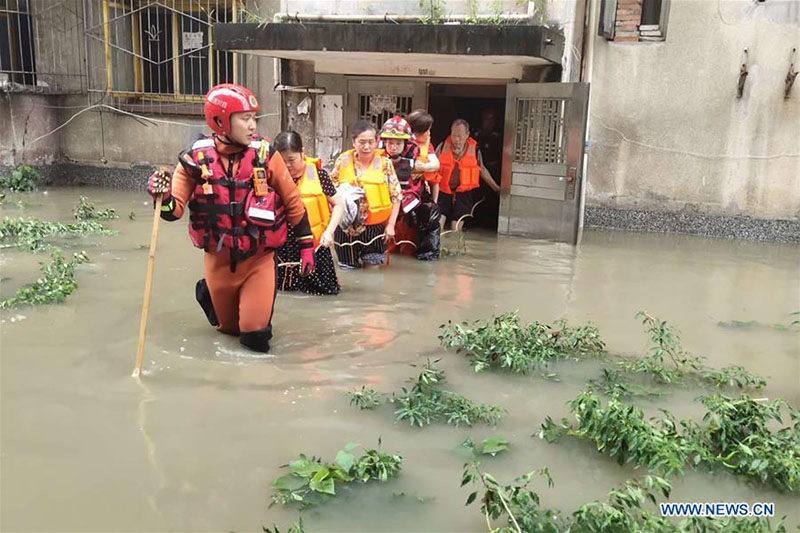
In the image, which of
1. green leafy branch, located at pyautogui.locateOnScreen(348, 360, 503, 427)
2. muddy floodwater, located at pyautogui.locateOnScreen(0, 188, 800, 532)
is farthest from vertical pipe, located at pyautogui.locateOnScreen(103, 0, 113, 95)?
green leafy branch, located at pyautogui.locateOnScreen(348, 360, 503, 427)

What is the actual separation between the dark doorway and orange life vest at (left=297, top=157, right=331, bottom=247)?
191 inches

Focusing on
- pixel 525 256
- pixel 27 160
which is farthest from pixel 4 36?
pixel 525 256

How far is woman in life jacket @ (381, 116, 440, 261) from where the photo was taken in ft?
25.8

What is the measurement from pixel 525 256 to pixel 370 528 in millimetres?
5973

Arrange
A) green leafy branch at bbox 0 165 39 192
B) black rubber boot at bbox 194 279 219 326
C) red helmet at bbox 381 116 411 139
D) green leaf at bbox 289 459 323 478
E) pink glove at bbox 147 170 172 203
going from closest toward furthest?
green leaf at bbox 289 459 323 478 < pink glove at bbox 147 170 172 203 < black rubber boot at bbox 194 279 219 326 < red helmet at bbox 381 116 411 139 < green leafy branch at bbox 0 165 39 192

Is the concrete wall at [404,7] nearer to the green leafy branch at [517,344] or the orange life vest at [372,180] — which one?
the orange life vest at [372,180]

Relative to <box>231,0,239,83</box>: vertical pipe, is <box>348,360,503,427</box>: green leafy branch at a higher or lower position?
lower

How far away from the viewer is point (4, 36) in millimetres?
12219

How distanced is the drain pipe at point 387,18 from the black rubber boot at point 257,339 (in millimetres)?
5553

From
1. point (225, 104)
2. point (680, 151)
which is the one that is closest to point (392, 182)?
point (225, 104)

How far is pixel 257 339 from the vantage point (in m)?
5.09

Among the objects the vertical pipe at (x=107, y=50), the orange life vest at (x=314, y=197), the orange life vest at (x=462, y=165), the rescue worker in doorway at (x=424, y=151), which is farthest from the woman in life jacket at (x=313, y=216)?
the vertical pipe at (x=107, y=50)

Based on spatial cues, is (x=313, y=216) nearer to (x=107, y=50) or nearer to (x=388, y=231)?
(x=388, y=231)

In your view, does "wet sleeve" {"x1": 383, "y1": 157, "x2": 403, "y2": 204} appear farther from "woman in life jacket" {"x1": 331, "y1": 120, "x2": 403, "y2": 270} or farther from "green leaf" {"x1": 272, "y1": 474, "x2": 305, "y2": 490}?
"green leaf" {"x1": 272, "y1": 474, "x2": 305, "y2": 490}
